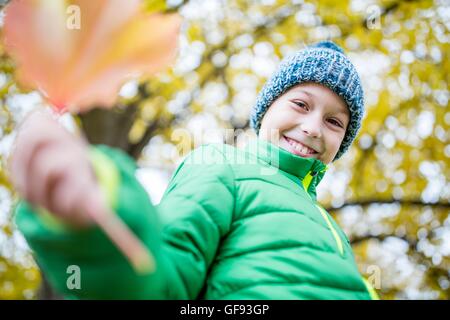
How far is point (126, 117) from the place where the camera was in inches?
155

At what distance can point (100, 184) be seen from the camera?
0.59 meters

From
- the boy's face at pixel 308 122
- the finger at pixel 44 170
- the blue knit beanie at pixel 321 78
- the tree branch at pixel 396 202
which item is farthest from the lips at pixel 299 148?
the tree branch at pixel 396 202

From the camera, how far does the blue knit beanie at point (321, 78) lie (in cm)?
140

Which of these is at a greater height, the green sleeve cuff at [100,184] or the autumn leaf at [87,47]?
the autumn leaf at [87,47]

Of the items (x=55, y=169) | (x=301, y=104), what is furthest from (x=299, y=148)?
(x=55, y=169)

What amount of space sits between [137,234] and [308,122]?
77cm

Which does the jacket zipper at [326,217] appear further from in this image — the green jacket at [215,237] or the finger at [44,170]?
the finger at [44,170]

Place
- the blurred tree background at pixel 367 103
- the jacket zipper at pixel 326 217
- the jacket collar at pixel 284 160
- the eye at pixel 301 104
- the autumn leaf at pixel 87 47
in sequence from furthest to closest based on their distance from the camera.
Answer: the blurred tree background at pixel 367 103
the eye at pixel 301 104
the jacket collar at pixel 284 160
the jacket zipper at pixel 326 217
the autumn leaf at pixel 87 47

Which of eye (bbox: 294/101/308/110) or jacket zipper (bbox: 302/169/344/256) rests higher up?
eye (bbox: 294/101/308/110)

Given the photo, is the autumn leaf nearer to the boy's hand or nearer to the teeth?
the boy's hand

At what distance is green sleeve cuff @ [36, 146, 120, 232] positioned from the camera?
23.2 inches
